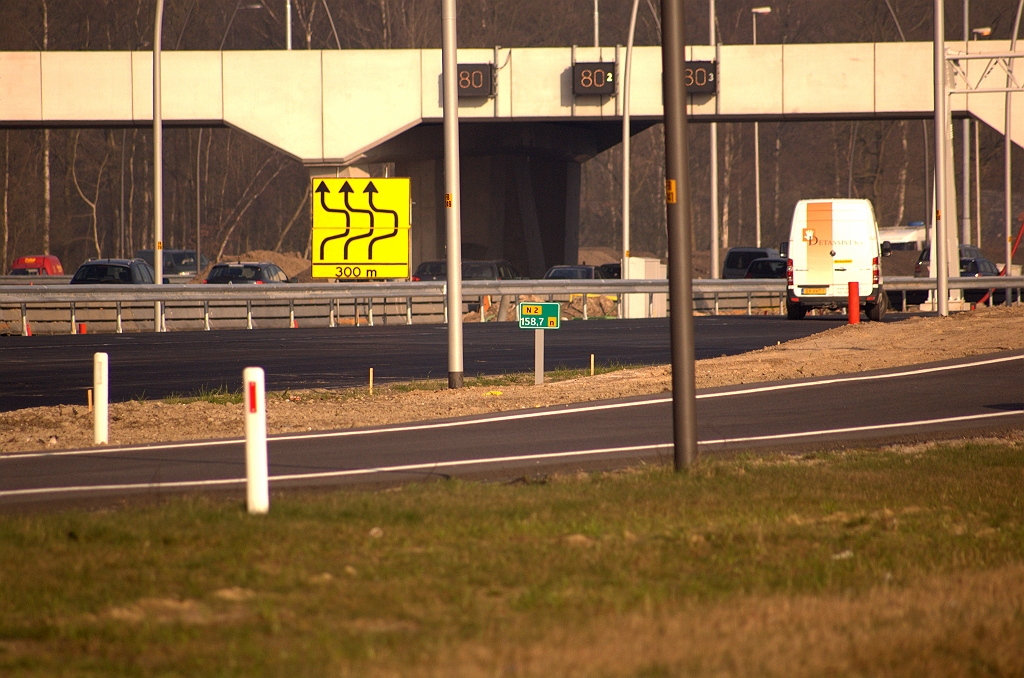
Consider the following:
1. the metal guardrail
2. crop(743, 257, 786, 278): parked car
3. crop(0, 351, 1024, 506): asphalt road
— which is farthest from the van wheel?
crop(0, 351, 1024, 506): asphalt road

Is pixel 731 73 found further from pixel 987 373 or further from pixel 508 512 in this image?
A: pixel 508 512

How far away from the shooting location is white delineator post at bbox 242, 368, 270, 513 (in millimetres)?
7918

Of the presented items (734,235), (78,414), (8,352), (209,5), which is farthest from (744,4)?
(78,414)

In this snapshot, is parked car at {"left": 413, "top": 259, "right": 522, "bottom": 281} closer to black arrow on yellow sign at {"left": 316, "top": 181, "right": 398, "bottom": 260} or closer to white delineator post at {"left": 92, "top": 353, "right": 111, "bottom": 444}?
black arrow on yellow sign at {"left": 316, "top": 181, "right": 398, "bottom": 260}

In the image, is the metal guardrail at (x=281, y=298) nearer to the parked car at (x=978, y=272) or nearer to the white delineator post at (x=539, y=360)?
the parked car at (x=978, y=272)

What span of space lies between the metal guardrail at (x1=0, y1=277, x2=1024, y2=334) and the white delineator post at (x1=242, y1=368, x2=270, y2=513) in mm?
24027

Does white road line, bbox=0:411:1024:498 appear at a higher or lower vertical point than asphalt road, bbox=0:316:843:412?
lower

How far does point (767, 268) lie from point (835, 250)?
46.8 ft

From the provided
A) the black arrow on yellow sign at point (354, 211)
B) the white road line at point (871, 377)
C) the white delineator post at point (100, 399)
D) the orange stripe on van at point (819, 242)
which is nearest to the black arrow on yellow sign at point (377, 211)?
the black arrow on yellow sign at point (354, 211)

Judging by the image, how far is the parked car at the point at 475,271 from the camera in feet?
127

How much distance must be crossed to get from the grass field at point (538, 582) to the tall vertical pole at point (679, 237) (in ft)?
1.93

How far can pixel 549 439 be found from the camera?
12.1 metres

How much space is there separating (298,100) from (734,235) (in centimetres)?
5445

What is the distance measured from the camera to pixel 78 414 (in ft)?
47.2
